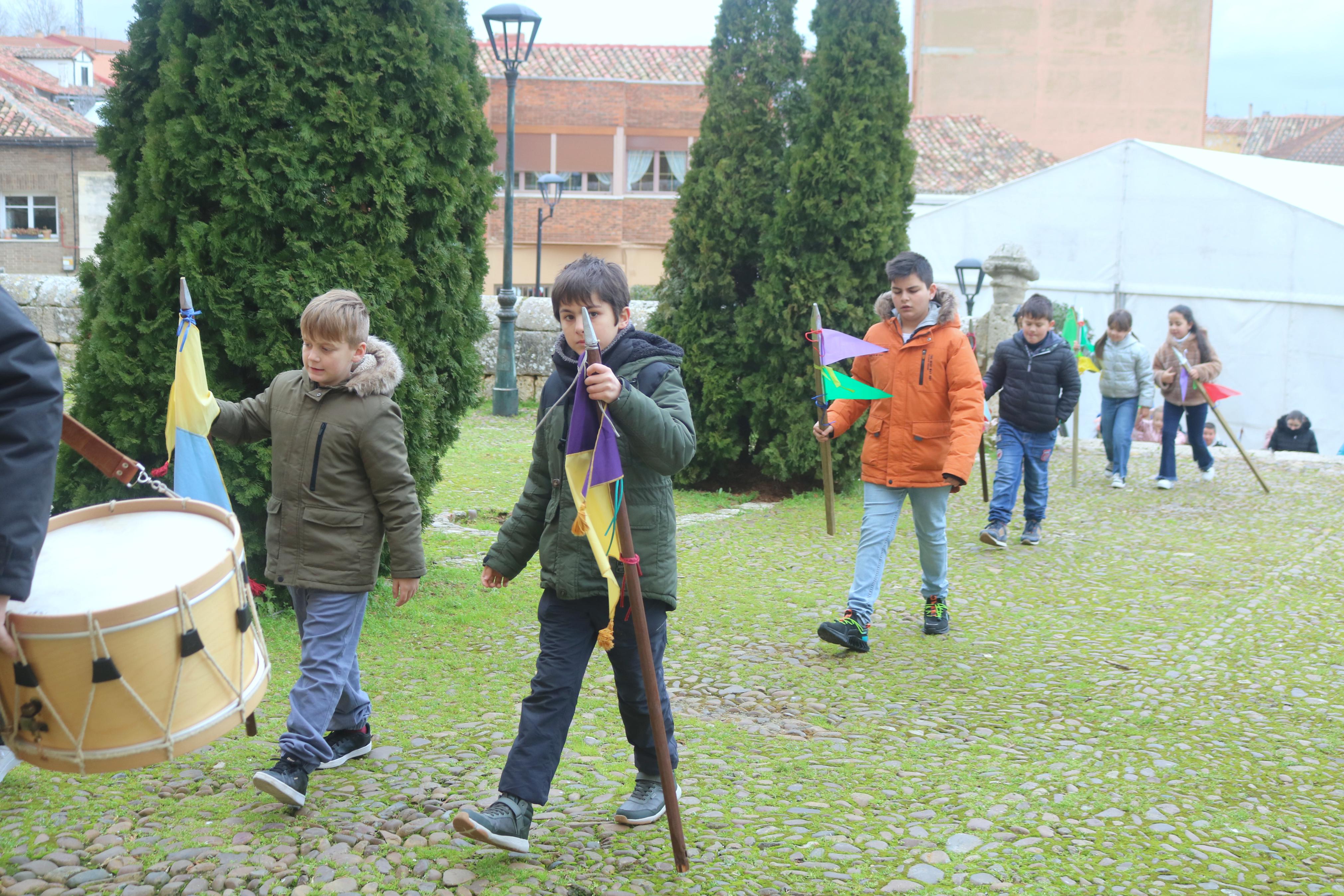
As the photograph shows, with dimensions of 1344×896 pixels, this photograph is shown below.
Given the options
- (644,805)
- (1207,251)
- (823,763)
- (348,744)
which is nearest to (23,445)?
(348,744)

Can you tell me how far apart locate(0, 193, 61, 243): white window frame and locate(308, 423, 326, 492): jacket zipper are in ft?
138

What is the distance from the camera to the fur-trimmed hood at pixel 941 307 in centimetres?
604

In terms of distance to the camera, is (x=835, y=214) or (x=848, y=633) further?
(x=835, y=214)

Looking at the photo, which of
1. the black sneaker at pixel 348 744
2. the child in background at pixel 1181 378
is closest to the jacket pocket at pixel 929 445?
the black sneaker at pixel 348 744

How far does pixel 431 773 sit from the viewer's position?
4.04 m

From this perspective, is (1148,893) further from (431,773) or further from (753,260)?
(753,260)

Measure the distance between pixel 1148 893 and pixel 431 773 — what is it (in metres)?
2.34

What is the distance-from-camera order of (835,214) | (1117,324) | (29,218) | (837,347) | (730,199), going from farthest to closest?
(29,218)
(1117,324)
(730,199)
(835,214)
(837,347)

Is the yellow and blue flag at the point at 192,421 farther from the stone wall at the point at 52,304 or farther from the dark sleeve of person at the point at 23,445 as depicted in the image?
the stone wall at the point at 52,304

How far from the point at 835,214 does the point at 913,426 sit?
184 inches

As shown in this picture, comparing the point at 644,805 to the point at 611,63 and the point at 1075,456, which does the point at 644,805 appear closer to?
the point at 1075,456

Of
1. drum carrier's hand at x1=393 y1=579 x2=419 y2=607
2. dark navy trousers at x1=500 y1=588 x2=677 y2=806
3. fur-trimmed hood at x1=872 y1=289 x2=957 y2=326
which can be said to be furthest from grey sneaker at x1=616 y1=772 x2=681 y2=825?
fur-trimmed hood at x1=872 y1=289 x2=957 y2=326

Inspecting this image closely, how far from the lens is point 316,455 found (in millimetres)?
3777

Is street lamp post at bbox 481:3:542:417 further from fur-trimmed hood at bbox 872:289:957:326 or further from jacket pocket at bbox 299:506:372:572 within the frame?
jacket pocket at bbox 299:506:372:572
